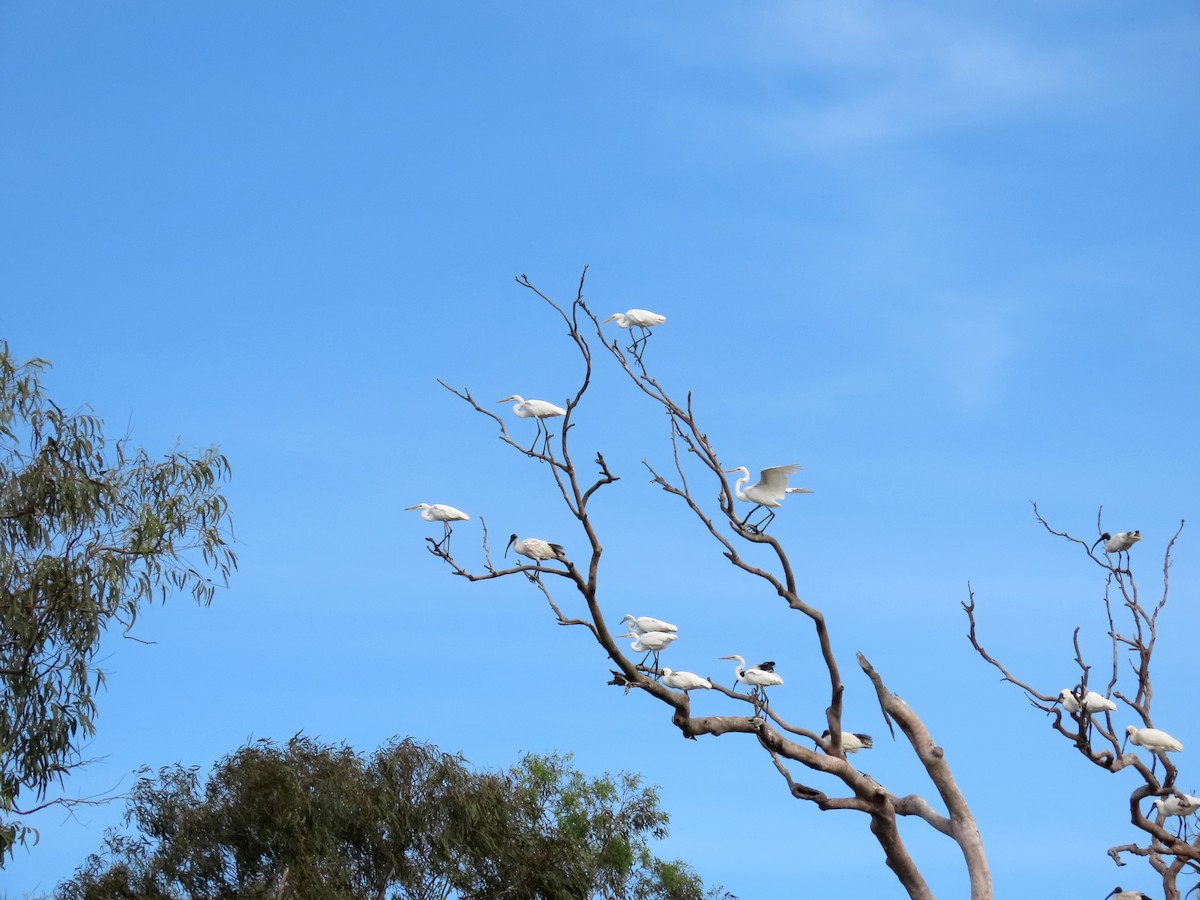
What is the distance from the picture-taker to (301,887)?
1504 cm

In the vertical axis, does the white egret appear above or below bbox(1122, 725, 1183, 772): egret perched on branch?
below

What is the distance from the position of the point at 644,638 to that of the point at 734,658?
2.66ft

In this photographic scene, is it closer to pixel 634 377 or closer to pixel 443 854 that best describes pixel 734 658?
pixel 634 377

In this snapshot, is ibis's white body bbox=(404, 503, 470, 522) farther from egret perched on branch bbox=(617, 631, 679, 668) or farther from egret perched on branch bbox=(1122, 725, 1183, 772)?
egret perched on branch bbox=(1122, 725, 1183, 772)

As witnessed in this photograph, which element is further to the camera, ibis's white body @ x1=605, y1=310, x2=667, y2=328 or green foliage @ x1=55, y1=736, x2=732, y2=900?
green foliage @ x1=55, y1=736, x2=732, y2=900

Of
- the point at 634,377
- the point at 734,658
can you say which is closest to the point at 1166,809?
the point at 734,658

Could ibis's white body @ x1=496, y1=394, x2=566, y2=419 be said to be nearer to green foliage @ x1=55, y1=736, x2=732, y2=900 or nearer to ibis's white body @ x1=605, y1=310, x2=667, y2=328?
ibis's white body @ x1=605, y1=310, x2=667, y2=328

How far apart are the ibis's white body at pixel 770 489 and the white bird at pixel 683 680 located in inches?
50.8

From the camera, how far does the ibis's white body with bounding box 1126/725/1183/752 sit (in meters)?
12.7

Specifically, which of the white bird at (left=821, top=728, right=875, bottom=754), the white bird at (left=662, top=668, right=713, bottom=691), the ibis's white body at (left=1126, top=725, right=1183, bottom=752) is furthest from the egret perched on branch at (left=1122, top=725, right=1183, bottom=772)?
the white bird at (left=662, top=668, right=713, bottom=691)

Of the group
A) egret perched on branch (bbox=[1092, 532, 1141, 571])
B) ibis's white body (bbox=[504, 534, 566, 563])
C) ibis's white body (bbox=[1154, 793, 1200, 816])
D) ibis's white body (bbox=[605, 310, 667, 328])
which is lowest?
ibis's white body (bbox=[504, 534, 566, 563])

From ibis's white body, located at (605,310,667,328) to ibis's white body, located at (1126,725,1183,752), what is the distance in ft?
16.7

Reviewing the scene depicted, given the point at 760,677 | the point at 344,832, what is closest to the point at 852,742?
the point at 760,677

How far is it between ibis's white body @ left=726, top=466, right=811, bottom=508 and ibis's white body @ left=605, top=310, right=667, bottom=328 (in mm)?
1373
